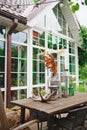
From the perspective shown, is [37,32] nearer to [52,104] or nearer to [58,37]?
[58,37]

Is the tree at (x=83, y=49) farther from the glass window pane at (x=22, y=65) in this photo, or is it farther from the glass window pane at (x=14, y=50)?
the glass window pane at (x=14, y=50)

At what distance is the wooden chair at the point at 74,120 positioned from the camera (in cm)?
354

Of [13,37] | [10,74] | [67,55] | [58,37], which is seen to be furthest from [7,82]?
[67,55]

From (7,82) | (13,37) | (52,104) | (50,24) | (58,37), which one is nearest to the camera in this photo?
(52,104)

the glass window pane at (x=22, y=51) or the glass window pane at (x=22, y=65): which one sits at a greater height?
the glass window pane at (x=22, y=51)

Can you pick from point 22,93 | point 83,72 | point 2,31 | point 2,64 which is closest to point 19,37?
point 2,31

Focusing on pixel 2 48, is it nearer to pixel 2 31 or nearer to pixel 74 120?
pixel 2 31

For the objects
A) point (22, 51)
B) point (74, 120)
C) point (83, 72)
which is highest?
point (22, 51)

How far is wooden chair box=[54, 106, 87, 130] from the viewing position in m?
3.54

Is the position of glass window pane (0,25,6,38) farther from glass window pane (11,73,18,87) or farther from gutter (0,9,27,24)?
glass window pane (11,73,18,87)

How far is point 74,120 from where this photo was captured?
3.56 meters

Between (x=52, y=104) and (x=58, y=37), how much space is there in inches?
262

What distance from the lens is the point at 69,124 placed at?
3.79m

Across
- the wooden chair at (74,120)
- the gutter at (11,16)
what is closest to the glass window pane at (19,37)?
the gutter at (11,16)
